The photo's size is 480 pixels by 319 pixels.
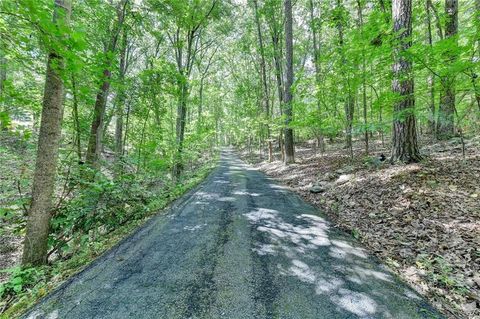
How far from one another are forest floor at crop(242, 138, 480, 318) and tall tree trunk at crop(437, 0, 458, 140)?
1185 millimetres

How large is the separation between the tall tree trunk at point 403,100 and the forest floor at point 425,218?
0.42 meters

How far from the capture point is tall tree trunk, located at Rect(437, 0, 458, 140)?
4332 millimetres

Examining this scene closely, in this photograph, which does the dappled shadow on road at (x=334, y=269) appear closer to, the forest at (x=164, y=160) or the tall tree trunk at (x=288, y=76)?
the forest at (x=164, y=160)

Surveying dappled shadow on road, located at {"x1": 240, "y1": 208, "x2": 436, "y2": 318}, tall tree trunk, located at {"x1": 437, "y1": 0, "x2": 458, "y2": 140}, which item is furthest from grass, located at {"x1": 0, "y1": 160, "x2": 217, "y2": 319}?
tall tree trunk, located at {"x1": 437, "y1": 0, "x2": 458, "y2": 140}

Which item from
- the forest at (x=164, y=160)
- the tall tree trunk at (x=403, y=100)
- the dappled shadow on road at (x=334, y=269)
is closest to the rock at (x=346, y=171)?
the forest at (x=164, y=160)

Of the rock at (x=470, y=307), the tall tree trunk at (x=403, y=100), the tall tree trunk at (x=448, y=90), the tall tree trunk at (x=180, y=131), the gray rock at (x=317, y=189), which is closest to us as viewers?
the rock at (x=470, y=307)

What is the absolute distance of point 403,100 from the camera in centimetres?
552

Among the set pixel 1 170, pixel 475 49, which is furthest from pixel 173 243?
pixel 475 49

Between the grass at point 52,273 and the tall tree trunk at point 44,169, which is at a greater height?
the tall tree trunk at point 44,169

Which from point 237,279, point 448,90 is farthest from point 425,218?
point 237,279

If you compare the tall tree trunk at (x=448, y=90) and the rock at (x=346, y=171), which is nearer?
the tall tree trunk at (x=448, y=90)

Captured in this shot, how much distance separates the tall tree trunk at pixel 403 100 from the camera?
17.5 ft

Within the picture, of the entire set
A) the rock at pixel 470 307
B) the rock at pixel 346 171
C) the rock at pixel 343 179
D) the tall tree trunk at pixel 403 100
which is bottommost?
the rock at pixel 470 307

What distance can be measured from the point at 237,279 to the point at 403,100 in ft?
20.0
